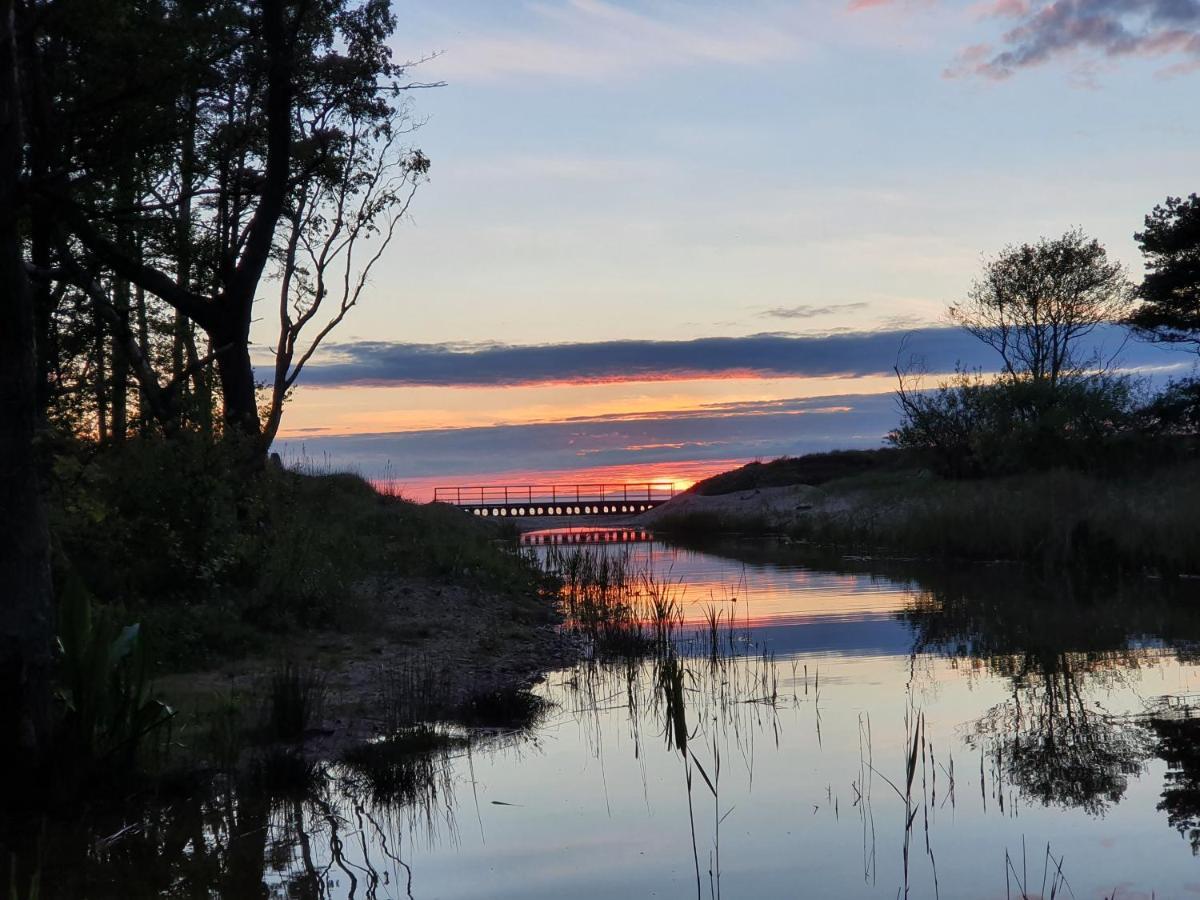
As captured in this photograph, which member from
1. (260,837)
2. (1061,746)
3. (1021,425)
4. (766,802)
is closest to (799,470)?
(1021,425)

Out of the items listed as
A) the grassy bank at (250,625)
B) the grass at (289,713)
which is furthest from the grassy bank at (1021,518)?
the grass at (289,713)

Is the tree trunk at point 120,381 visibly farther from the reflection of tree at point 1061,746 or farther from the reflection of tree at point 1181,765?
→ the reflection of tree at point 1181,765

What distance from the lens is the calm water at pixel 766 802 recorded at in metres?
5.92

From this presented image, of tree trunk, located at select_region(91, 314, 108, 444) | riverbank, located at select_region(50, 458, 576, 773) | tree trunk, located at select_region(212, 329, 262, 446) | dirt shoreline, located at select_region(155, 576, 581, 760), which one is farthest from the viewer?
tree trunk, located at select_region(91, 314, 108, 444)

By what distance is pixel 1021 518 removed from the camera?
82.4 feet

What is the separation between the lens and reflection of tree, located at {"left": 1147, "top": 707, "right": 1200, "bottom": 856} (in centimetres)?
671

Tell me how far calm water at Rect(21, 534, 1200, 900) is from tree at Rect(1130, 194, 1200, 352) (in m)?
28.7

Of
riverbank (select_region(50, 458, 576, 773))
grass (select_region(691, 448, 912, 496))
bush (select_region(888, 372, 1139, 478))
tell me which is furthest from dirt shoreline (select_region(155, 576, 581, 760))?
grass (select_region(691, 448, 912, 496))

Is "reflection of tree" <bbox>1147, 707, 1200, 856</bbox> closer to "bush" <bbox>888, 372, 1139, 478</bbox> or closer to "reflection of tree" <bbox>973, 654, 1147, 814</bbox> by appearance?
"reflection of tree" <bbox>973, 654, 1147, 814</bbox>

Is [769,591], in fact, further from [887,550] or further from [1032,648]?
[887,550]

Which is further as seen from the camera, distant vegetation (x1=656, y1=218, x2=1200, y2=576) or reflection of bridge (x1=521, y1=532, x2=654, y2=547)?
reflection of bridge (x1=521, y1=532, x2=654, y2=547)

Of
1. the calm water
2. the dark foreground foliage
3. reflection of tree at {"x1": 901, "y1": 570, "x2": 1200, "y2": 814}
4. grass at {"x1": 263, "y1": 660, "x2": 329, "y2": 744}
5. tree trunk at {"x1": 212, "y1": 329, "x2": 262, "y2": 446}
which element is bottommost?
reflection of tree at {"x1": 901, "y1": 570, "x2": 1200, "y2": 814}

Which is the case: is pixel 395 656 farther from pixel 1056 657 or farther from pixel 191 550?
pixel 1056 657

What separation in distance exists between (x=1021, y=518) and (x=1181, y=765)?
1800 cm
